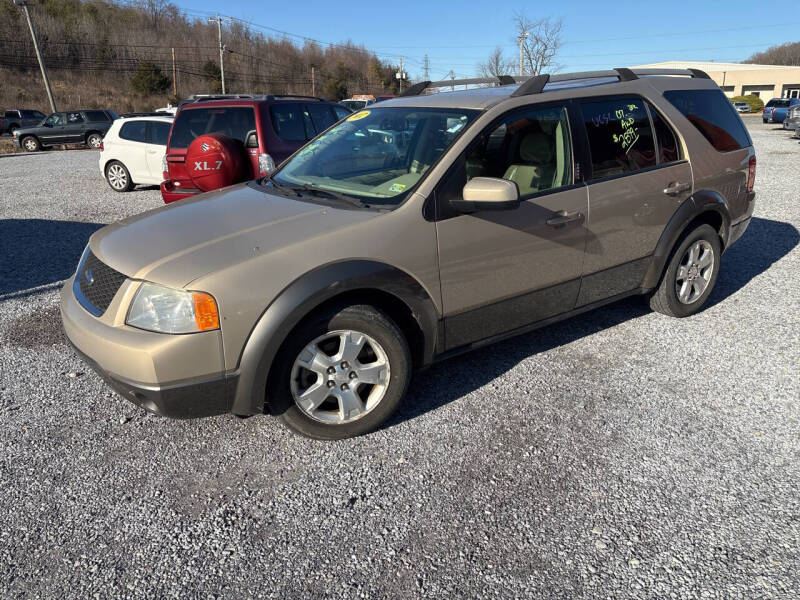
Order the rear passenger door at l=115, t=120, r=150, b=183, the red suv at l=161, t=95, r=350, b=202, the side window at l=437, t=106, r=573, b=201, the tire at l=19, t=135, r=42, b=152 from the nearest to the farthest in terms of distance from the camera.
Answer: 1. the side window at l=437, t=106, r=573, b=201
2. the red suv at l=161, t=95, r=350, b=202
3. the rear passenger door at l=115, t=120, r=150, b=183
4. the tire at l=19, t=135, r=42, b=152

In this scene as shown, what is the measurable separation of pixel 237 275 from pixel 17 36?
68948 millimetres

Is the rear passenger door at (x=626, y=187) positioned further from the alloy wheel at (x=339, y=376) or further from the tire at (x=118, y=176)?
the tire at (x=118, y=176)

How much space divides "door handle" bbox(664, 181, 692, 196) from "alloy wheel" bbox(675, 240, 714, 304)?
0.50m

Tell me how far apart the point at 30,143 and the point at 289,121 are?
22639 millimetres

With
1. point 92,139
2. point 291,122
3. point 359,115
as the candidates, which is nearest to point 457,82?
point 359,115

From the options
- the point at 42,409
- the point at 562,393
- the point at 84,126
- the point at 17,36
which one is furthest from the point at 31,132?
the point at 17,36

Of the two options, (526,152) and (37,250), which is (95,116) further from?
(526,152)

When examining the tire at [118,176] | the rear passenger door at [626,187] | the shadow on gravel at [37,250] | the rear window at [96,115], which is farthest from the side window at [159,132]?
the rear window at [96,115]

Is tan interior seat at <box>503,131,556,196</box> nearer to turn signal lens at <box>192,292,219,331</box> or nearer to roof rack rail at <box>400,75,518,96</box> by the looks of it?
roof rack rail at <box>400,75,518,96</box>

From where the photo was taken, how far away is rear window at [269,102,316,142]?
823 cm

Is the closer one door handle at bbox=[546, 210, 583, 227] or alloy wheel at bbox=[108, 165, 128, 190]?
door handle at bbox=[546, 210, 583, 227]

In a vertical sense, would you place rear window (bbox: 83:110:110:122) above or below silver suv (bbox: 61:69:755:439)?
above

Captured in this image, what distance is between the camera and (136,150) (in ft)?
37.6

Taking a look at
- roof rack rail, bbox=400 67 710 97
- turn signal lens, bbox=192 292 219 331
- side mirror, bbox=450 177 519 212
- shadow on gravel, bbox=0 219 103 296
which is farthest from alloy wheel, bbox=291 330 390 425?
shadow on gravel, bbox=0 219 103 296
